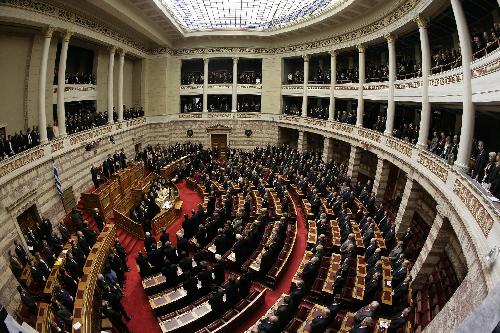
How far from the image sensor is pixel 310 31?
2319 centimetres

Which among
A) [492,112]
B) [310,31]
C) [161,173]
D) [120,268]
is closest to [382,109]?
[310,31]

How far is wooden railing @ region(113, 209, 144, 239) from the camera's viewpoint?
13500 millimetres

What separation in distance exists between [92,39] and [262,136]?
15236mm

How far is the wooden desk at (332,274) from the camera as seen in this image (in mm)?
9203

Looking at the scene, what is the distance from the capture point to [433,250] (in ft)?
32.0

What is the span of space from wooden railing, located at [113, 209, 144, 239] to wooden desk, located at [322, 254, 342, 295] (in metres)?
7.67

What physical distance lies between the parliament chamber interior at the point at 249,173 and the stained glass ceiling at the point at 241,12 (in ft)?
0.57

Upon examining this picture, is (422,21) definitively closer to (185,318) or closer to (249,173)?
(249,173)

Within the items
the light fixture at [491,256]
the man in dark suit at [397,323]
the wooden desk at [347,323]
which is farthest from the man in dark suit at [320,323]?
the light fixture at [491,256]

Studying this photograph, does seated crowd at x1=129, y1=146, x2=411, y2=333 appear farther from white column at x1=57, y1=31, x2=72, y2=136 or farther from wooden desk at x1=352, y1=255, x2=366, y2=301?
white column at x1=57, y1=31, x2=72, y2=136

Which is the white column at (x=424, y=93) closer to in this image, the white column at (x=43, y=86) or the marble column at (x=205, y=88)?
the white column at (x=43, y=86)

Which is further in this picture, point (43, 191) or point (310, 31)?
point (310, 31)

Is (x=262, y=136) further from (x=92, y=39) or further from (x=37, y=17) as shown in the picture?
(x=37, y=17)

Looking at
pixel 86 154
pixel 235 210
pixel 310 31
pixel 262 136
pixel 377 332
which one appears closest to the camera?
pixel 377 332
